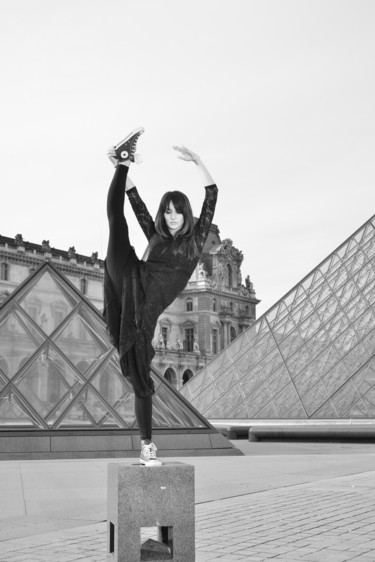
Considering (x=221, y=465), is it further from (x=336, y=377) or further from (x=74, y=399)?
(x=336, y=377)

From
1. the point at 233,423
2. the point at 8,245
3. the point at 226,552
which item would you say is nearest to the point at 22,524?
the point at 226,552

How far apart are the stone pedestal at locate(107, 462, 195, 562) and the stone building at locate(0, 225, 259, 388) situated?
72.3 metres

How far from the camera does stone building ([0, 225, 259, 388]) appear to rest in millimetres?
80500

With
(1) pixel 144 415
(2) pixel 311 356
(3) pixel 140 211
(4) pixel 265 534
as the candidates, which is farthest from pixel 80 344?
(2) pixel 311 356

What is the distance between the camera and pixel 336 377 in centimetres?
2416

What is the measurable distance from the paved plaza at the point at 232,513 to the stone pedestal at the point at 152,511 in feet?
2.31

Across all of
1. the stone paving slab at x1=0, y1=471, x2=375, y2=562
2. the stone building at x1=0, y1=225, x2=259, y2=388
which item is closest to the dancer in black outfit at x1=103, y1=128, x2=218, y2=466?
the stone paving slab at x1=0, y1=471, x2=375, y2=562

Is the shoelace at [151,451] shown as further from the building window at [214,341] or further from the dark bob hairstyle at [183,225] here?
the building window at [214,341]

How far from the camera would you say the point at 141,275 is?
454 cm

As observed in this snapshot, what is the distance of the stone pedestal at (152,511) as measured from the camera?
4293mm

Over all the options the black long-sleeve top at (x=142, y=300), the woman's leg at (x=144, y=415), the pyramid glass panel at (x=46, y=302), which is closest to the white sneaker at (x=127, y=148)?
the black long-sleeve top at (x=142, y=300)

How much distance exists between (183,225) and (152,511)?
157 cm

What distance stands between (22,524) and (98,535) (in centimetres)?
87

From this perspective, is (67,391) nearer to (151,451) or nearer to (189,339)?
(151,451)
